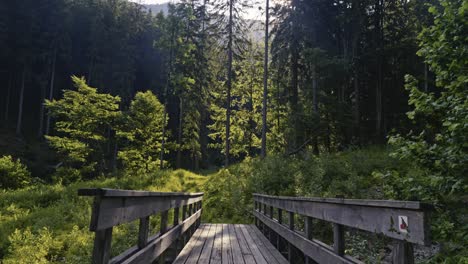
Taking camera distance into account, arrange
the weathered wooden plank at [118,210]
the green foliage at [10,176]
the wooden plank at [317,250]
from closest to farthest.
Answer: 1. the weathered wooden plank at [118,210]
2. the wooden plank at [317,250]
3. the green foliage at [10,176]

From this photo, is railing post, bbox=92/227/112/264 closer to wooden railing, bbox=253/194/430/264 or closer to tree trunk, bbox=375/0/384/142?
wooden railing, bbox=253/194/430/264

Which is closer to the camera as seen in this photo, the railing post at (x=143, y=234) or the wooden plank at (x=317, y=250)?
the wooden plank at (x=317, y=250)

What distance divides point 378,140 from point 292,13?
33.4 ft

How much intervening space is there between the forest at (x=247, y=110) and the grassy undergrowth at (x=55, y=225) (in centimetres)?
7

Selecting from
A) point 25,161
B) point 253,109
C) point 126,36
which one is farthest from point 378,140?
point 126,36

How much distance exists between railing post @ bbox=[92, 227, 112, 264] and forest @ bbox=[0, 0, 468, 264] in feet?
6.57

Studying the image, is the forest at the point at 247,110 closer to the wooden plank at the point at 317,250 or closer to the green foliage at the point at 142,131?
the green foliage at the point at 142,131

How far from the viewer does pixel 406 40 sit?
839 inches

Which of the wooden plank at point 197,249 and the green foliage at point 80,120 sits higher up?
the green foliage at point 80,120

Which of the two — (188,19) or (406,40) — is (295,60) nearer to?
(406,40)

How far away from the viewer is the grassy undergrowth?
6473 mm

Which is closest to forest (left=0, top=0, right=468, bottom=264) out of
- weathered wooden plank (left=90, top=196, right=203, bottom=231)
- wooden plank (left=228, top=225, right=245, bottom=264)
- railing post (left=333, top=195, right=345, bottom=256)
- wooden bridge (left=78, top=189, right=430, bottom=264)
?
wooden bridge (left=78, top=189, right=430, bottom=264)

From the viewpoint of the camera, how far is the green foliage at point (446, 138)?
12.9 ft

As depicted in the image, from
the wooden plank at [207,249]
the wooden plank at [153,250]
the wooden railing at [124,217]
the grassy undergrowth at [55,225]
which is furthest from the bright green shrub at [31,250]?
the wooden railing at [124,217]
